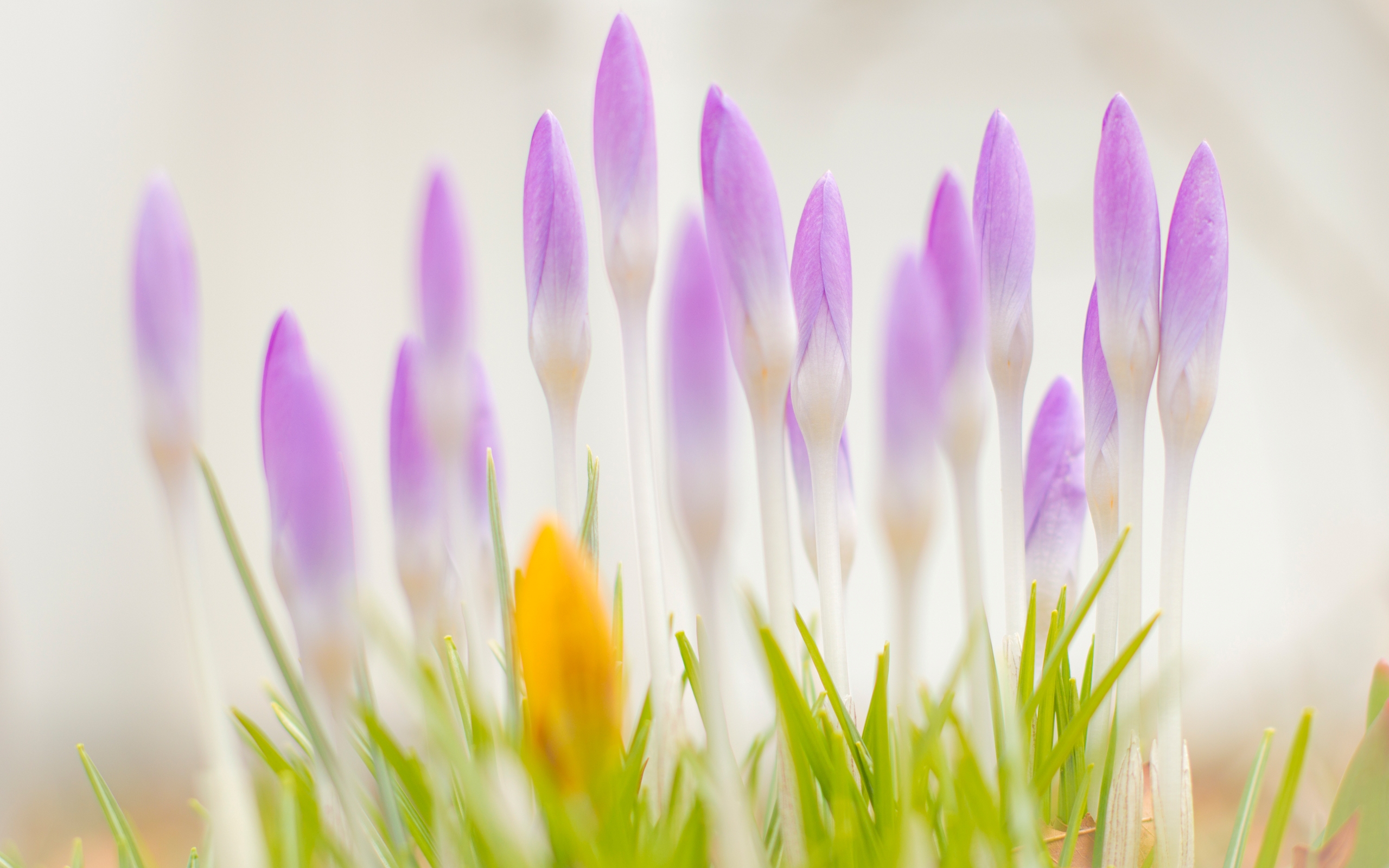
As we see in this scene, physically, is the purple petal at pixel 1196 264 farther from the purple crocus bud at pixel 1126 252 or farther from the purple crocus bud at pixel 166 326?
the purple crocus bud at pixel 166 326

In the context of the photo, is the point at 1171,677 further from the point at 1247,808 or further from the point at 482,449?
the point at 482,449

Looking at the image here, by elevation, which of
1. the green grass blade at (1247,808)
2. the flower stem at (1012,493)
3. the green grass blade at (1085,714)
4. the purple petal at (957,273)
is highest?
the purple petal at (957,273)

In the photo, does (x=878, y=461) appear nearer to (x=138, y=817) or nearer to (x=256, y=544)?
(x=138, y=817)

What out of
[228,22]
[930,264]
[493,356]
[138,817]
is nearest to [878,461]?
[930,264]

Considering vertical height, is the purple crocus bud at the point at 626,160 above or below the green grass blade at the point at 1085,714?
above

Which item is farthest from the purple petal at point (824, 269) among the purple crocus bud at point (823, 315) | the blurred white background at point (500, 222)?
the blurred white background at point (500, 222)
